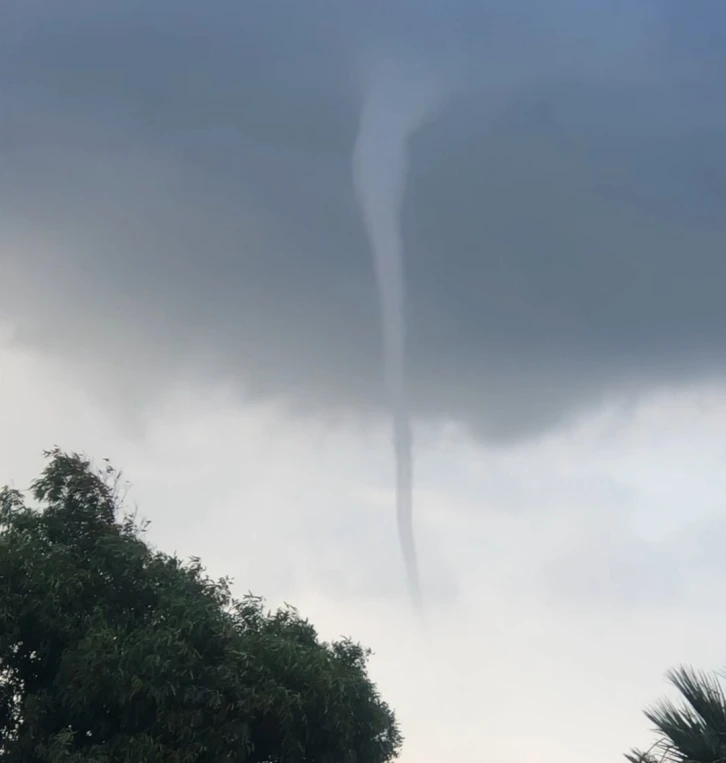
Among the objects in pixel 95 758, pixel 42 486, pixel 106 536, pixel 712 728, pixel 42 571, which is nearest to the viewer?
pixel 712 728

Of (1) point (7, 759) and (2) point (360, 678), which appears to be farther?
(2) point (360, 678)

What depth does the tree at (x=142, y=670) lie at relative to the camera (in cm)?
1675

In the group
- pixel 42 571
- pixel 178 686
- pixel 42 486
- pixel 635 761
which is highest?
pixel 42 486

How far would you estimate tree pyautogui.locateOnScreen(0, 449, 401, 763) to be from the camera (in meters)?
16.8

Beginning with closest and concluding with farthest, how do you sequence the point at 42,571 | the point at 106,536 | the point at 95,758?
1. the point at 95,758
2. the point at 42,571
3. the point at 106,536

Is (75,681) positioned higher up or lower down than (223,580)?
lower down

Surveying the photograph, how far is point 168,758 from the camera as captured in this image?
16.2 m


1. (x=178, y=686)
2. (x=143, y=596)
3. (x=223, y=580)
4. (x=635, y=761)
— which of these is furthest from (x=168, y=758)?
(x=635, y=761)

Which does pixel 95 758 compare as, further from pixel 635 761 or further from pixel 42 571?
pixel 635 761

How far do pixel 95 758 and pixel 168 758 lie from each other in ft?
4.35

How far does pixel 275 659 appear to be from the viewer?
1811 cm

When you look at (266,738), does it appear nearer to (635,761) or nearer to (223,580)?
(223,580)

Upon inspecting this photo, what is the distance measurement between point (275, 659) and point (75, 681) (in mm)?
3977

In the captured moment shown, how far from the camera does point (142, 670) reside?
659 inches
